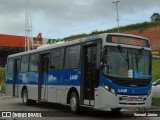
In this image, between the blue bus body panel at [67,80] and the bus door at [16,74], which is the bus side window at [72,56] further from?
the bus door at [16,74]

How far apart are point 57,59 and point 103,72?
4.52 meters

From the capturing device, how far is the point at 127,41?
15781 millimetres

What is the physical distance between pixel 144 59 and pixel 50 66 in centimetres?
563

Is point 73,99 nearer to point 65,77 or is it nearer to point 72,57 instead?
point 65,77

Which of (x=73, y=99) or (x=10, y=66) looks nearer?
(x=73, y=99)

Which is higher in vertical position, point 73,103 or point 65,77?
point 65,77

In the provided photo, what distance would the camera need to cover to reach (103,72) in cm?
1495

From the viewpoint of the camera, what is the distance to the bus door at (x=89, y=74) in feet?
51.0

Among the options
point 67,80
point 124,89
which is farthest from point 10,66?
point 124,89

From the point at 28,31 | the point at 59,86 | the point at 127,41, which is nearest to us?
the point at 127,41

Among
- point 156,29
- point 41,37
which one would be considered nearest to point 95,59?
point 41,37

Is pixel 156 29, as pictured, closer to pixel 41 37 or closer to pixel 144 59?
pixel 41 37

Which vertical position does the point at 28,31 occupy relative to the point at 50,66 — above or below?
above

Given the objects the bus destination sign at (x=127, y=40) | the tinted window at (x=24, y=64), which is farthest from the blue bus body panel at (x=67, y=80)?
the bus destination sign at (x=127, y=40)
